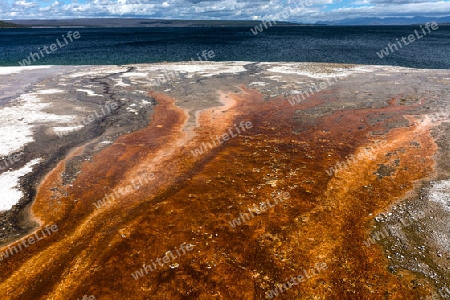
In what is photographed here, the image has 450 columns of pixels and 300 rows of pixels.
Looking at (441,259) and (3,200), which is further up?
(3,200)

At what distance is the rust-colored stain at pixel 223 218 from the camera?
7.33m

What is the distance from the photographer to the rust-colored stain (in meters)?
7.33

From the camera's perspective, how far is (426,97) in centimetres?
2381

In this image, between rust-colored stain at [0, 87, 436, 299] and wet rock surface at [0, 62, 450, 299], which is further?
wet rock surface at [0, 62, 450, 299]

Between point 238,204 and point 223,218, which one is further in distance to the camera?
point 238,204

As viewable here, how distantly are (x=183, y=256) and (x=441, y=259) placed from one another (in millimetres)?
6943

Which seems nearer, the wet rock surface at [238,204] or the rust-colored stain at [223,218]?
the rust-colored stain at [223,218]

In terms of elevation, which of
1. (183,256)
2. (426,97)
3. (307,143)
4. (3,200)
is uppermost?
(3,200)

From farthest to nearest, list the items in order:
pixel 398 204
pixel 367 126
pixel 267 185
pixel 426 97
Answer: pixel 426 97 → pixel 367 126 → pixel 267 185 → pixel 398 204

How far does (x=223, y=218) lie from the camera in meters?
9.68

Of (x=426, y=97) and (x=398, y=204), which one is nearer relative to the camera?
(x=398, y=204)

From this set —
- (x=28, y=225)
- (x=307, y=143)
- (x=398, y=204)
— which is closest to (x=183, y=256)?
(x=28, y=225)

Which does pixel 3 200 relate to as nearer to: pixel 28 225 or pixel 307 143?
pixel 28 225

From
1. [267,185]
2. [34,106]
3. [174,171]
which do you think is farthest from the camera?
[34,106]
